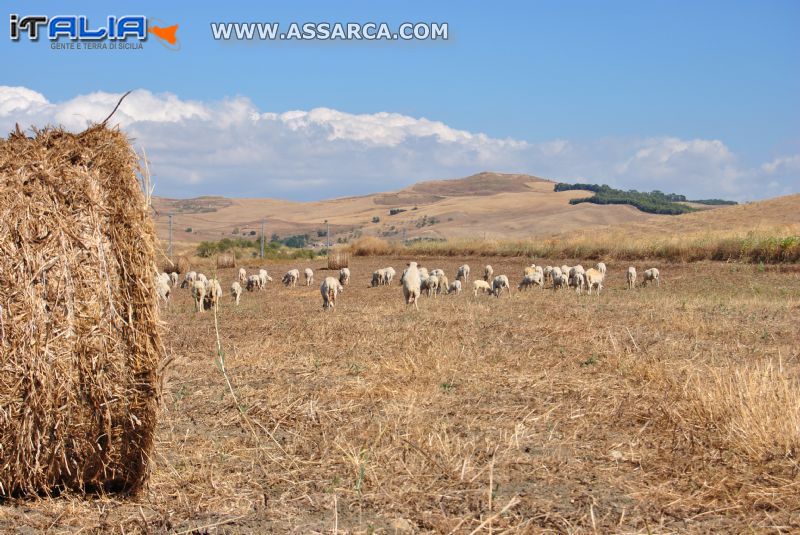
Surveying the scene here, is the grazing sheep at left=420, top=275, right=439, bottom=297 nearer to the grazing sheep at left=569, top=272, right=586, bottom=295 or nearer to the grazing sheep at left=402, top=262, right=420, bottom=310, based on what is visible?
the grazing sheep at left=569, top=272, right=586, bottom=295

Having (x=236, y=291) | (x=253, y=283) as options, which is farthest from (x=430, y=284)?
(x=253, y=283)

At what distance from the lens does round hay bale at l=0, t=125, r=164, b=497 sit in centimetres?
485

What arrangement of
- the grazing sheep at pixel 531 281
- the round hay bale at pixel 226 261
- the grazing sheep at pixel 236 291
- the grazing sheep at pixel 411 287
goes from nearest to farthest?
the grazing sheep at pixel 411 287
the grazing sheep at pixel 236 291
the grazing sheep at pixel 531 281
the round hay bale at pixel 226 261

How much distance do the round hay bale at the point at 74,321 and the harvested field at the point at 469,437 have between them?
13.3 inches

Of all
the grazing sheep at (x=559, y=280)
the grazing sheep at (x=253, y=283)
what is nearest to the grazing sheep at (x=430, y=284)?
the grazing sheep at (x=559, y=280)

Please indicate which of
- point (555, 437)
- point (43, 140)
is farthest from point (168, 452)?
point (555, 437)

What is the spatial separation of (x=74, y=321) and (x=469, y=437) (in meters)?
3.06

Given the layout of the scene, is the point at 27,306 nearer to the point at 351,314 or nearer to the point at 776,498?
the point at 776,498

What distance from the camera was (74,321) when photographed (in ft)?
16.2

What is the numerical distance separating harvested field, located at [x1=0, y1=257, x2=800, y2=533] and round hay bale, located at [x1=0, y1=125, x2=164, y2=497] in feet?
1.11

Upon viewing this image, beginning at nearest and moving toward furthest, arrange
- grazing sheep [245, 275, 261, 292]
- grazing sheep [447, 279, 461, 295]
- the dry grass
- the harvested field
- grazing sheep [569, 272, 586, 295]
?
the harvested field
grazing sheep [569, 272, 586, 295]
grazing sheep [447, 279, 461, 295]
grazing sheep [245, 275, 261, 292]
the dry grass

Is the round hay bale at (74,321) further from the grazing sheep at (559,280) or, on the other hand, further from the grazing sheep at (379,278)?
the grazing sheep at (379,278)

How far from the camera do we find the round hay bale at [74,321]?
4.85m

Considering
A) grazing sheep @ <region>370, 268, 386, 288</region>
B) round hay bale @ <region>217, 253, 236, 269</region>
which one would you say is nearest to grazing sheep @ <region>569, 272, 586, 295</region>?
grazing sheep @ <region>370, 268, 386, 288</region>
